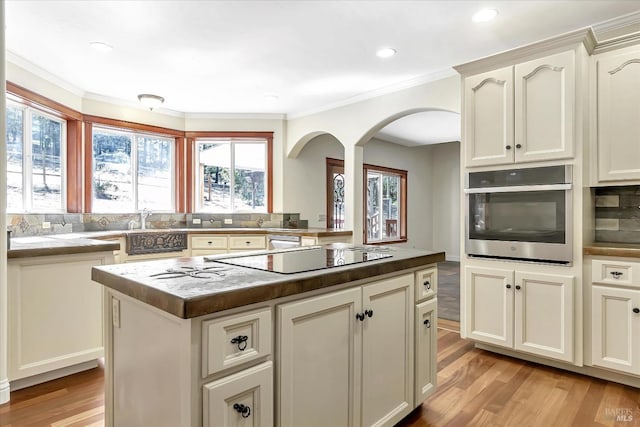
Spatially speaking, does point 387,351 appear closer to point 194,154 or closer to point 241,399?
point 241,399

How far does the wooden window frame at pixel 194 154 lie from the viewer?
5125 mm

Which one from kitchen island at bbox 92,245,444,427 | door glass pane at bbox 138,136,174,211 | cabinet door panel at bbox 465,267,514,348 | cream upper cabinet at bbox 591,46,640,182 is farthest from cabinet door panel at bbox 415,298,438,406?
door glass pane at bbox 138,136,174,211

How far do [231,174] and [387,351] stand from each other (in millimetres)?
4072

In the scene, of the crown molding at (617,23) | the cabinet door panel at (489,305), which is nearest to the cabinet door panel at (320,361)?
the cabinet door panel at (489,305)

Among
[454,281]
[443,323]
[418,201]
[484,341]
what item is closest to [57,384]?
[484,341]

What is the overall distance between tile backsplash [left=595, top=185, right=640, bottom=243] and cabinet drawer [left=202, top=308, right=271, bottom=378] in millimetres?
2778

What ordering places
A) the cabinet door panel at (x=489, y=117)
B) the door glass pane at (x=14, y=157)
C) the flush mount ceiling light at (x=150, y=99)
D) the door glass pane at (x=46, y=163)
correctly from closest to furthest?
the cabinet door panel at (x=489, y=117)
the door glass pane at (x=14, y=157)
the door glass pane at (x=46, y=163)
the flush mount ceiling light at (x=150, y=99)

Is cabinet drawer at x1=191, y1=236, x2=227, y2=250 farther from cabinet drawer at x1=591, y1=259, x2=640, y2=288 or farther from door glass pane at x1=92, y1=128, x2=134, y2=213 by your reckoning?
cabinet drawer at x1=591, y1=259, x2=640, y2=288

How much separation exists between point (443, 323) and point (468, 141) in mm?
1854

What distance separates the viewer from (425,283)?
1.95 metres

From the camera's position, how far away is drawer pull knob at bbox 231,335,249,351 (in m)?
1.12

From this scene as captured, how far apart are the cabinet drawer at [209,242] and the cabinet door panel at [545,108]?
132 inches

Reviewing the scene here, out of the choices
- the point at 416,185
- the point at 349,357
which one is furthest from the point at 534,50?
the point at 416,185

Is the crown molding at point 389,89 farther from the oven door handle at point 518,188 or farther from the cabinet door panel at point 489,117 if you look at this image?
the oven door handle at point 518,188
